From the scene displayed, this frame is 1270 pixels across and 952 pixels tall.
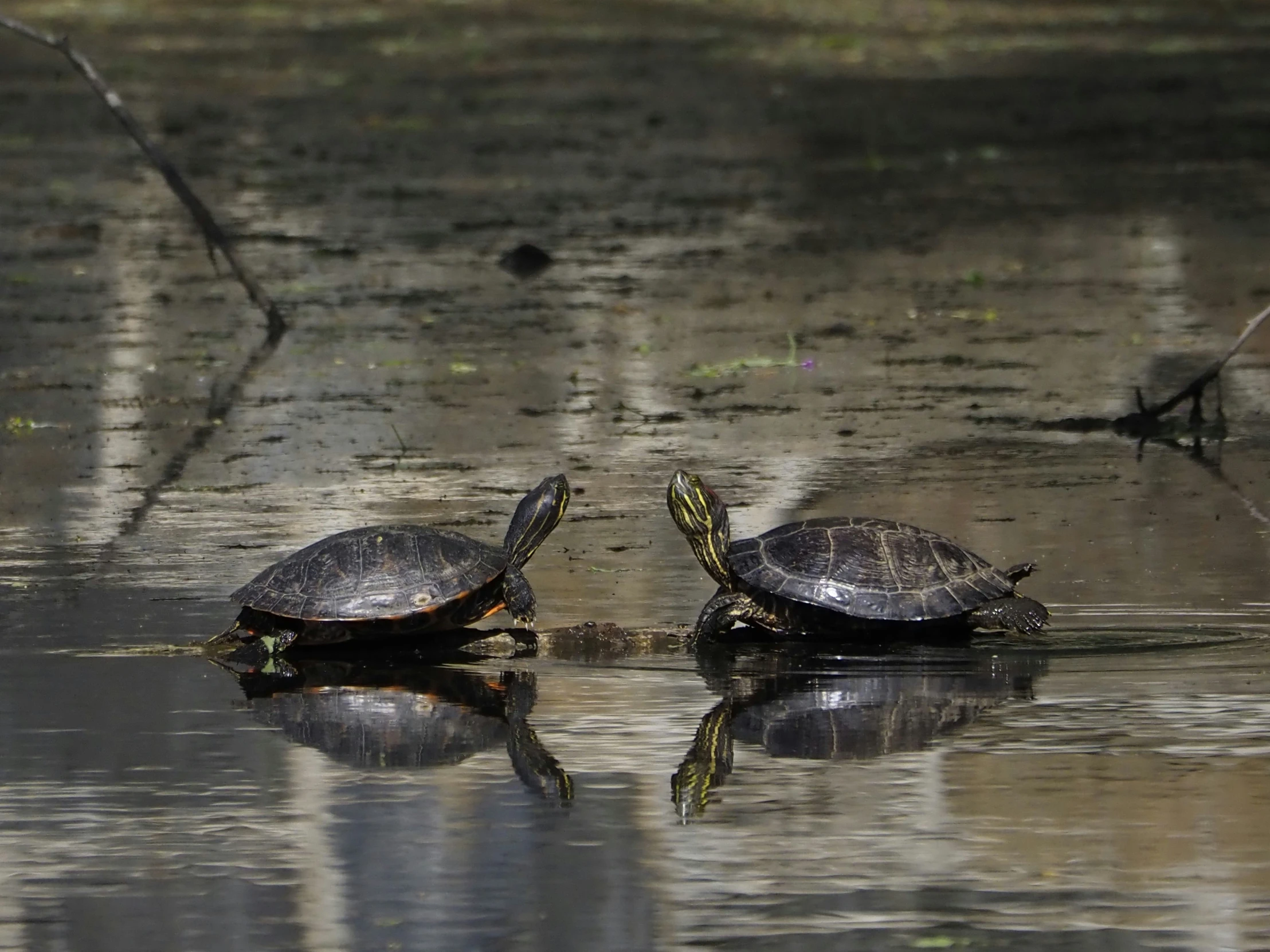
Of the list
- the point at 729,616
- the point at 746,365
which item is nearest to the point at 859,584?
the point at 729,616

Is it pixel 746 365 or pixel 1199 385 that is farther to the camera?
pixel 746 365

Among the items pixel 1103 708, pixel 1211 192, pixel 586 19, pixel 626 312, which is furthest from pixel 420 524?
pixel 586 19

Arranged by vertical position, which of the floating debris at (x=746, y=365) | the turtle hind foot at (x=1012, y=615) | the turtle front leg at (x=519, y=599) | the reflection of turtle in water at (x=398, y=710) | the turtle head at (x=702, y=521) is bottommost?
the reflection of turtle in water at (x=398, y=710)

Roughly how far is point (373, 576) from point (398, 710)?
91 cm

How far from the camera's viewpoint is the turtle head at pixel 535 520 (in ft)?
31.6

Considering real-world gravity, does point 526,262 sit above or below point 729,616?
above

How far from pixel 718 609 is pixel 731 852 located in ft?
8.15

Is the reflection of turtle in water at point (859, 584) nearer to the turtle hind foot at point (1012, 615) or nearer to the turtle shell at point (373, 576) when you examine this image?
the turtle hind foot at point (1012, 615)

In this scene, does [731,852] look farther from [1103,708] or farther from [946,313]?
[946,313]

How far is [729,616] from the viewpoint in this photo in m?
9.01

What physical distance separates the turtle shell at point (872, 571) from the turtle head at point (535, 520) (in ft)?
2.59

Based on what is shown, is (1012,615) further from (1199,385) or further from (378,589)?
(1199,385)

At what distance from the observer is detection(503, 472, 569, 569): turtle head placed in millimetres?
9625

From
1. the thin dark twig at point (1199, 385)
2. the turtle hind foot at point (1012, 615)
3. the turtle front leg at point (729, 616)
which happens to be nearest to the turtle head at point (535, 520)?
the turtle front leg at point (729, 616)
